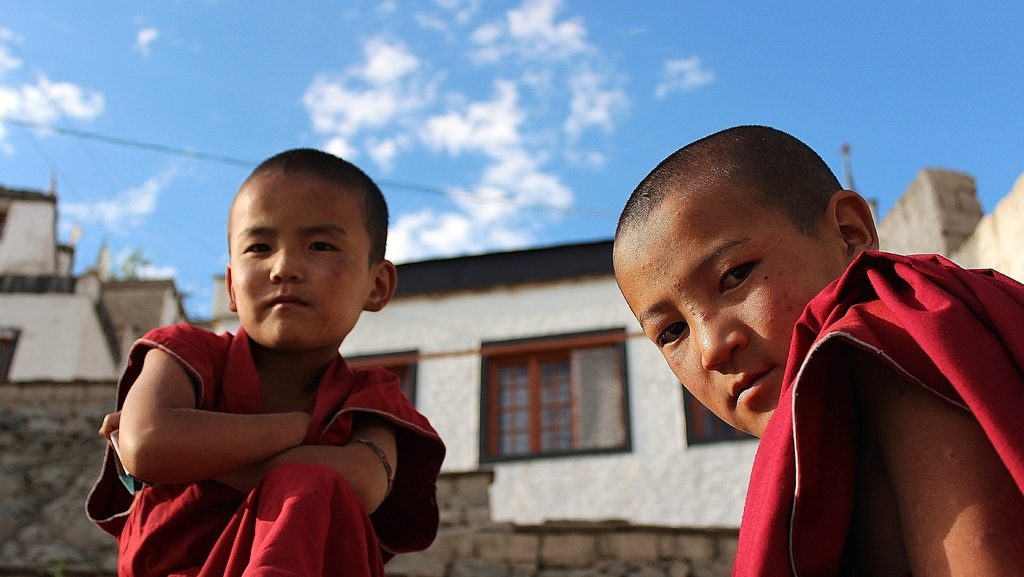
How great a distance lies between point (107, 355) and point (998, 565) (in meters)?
20.4

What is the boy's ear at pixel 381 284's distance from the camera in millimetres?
2646

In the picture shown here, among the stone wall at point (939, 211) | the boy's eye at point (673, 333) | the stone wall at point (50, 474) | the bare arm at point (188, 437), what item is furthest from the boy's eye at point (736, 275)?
the stone wall at point (939, 211)

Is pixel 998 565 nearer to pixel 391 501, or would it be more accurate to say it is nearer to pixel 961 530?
pixel 961 530

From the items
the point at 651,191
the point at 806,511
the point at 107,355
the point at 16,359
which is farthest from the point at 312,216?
the point at 107,355

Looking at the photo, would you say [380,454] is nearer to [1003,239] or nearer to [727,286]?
[727,286]

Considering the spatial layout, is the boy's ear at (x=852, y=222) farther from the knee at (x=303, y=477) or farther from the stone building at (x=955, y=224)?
the stone building at (x=955, y=224)

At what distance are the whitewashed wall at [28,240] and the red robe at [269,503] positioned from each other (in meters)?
19.1

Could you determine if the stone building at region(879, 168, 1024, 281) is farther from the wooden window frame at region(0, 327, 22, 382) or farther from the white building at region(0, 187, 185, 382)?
the wooden window frame at region(0, 327, 22, 382)

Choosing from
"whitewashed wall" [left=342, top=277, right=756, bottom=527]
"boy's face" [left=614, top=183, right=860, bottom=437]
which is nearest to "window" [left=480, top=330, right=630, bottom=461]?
"whitewashed wall" [left=342, top=277, right=756, bottom=527]

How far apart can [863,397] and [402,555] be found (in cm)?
686

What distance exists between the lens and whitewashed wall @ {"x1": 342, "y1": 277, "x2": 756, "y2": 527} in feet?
38.3

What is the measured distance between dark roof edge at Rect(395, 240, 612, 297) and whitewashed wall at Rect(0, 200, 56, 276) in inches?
379

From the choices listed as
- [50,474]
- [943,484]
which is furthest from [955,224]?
[50,474]

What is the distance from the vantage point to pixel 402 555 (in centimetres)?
774
